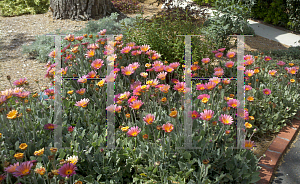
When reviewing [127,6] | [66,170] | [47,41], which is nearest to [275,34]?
[127,6]

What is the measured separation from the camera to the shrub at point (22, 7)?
7117 millimetres

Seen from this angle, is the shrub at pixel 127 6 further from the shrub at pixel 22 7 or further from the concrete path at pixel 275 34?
the shrub at pixel 22 7

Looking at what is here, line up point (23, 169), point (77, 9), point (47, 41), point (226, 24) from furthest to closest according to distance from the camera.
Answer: point (77, 9)
point (47, 41)
point (226, 24)
point (23, 169)

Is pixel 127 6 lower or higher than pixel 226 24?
higher

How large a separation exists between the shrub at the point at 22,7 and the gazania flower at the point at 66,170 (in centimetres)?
667

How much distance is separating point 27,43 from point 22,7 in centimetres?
296

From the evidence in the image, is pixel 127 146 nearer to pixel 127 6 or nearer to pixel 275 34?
pixel 275 34

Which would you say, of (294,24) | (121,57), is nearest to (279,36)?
(294,24)

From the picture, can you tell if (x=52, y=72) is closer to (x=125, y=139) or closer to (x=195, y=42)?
(x=125, y=139)

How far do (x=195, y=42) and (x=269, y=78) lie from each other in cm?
108

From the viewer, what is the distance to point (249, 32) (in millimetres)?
5781

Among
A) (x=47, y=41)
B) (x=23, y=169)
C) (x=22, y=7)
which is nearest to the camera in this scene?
(x=23, y=169)

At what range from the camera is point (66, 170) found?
1.58 m

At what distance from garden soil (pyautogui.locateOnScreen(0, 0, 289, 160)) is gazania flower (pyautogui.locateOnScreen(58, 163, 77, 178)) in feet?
6.44
